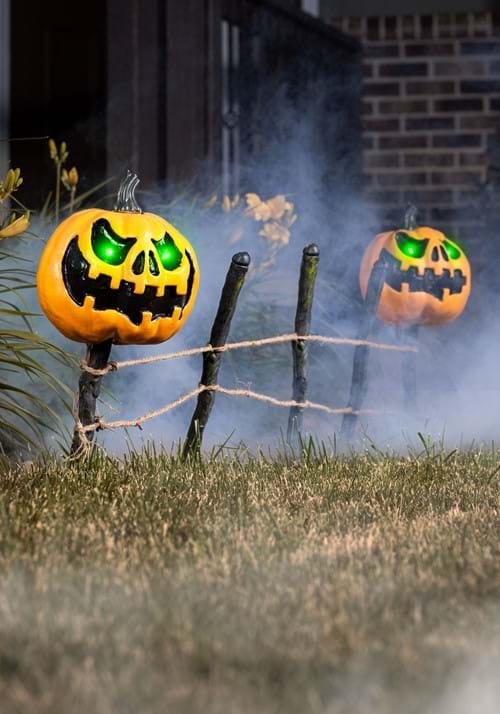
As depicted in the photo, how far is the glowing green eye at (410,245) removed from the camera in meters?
4.10

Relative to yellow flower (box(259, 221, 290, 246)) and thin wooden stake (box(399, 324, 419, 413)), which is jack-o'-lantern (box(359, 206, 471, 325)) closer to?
thin wooden stake (box(399, 324, 419, 413))

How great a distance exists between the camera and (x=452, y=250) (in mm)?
4191

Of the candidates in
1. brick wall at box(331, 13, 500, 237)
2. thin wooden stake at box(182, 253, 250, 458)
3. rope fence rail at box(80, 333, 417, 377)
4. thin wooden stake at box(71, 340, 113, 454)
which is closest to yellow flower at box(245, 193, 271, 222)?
rope fence rail at box(80, 333, 417, 377)

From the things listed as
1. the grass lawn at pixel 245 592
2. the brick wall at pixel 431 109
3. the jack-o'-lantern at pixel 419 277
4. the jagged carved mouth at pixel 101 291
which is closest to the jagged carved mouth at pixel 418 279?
the jack-o'-lantern at pixel 419 277

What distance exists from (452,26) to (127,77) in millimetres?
3140

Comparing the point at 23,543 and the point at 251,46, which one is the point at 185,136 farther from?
the point at 23,543

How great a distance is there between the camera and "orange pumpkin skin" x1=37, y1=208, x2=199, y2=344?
10.2 feet

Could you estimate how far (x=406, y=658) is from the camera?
176 cm

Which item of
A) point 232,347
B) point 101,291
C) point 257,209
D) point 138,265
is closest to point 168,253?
point 138,265

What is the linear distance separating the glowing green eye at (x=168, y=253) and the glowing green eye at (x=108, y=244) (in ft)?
0.26

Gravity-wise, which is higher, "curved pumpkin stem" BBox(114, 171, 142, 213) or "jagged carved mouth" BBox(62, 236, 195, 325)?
"curved pumpkin stem" BBox(114, 171, 142, 213)

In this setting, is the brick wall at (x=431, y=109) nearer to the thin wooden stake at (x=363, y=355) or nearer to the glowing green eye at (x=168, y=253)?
the thin wooden stake at (x=363, y=355)

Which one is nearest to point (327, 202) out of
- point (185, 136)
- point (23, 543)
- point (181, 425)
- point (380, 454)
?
point (185, 136)

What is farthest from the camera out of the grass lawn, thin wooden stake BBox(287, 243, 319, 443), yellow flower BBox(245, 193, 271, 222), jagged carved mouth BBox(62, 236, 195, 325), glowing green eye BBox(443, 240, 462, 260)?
yellow flower BBox(245, 193, 271, 222)
